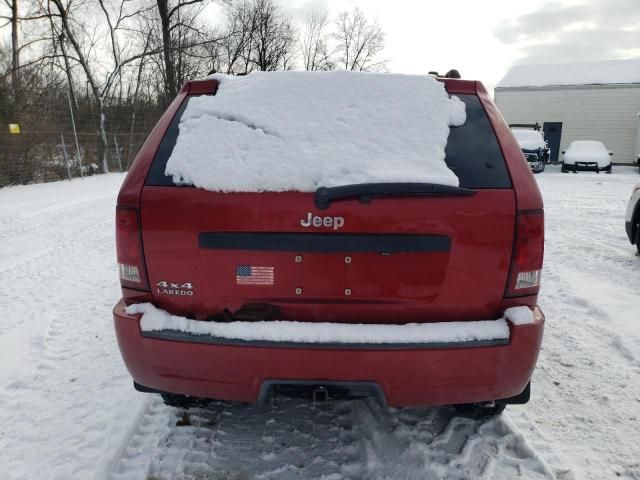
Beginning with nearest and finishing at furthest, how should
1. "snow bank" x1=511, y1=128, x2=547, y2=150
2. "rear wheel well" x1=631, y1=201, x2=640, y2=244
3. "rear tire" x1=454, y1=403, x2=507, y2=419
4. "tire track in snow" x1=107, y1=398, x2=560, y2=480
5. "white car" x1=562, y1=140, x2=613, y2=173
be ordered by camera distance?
1. "tire track in snow" x1=107, y1=398, x2=560, y2=480
2. "rear tire" x1=454, y1=403, x2=507, y2=419
3. "rear wheel well" x1=631, y1=201, x2=640, y2=244
4. "snow bank" x1=511, y1=128, x2=547, y2=150
5. "white car" x1=562, y1=140, x2=613, y2=173

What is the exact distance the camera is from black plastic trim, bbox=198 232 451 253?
199 centimetres

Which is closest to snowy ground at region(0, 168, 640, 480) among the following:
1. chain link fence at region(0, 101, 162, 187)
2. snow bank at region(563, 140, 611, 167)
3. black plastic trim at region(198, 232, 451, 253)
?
black plastic trim at region(198, 232, 451, 253)

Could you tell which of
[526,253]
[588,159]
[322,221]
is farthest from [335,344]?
[588,159]

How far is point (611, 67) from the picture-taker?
102ft

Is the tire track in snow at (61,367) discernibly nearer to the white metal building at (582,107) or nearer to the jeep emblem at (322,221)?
the jeep emblem at (322,221)

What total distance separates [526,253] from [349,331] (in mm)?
875

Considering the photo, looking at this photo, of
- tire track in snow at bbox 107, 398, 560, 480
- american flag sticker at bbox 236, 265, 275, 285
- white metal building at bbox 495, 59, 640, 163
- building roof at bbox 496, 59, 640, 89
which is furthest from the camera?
building roof at bbox 496, 59, 640, 89

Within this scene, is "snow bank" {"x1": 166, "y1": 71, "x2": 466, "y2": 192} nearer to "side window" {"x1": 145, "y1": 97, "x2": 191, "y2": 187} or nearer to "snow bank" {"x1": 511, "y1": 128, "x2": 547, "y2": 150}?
"side window" {"x1": 145, "y1": 97, "x2": 191, "y2": 187}

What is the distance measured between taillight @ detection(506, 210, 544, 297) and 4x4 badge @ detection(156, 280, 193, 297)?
4.83 ft

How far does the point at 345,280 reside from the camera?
2035 millimetres

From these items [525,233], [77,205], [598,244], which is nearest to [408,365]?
[525,233]

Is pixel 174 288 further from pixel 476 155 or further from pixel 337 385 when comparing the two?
pixel 476 155

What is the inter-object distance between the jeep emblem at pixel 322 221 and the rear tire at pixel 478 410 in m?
1.43

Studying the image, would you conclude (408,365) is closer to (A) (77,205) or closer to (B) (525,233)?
(B) (525,233)
